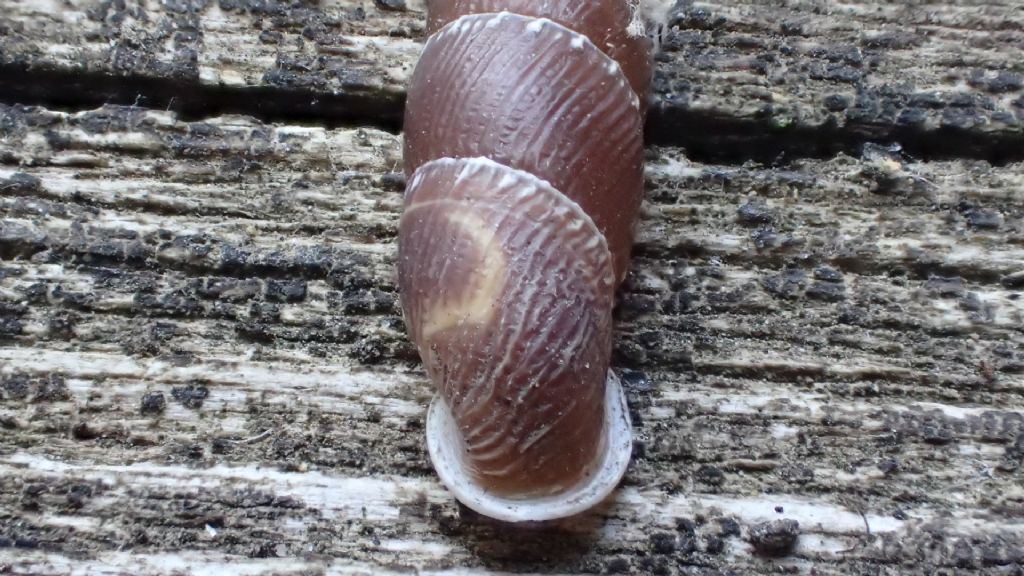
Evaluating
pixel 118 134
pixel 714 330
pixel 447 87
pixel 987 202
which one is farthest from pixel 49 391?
pixel 987 202

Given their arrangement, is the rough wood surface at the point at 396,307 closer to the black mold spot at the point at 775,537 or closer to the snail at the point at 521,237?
the black mold spot at the point at 775,537

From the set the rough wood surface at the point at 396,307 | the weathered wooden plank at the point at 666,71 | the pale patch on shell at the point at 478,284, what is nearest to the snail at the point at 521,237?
the pale patch on shell at the point at 478,284

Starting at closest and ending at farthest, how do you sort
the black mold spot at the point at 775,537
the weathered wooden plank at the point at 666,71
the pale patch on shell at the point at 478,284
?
1. the pale patch on shell at the point at 478,284
2. the black mold spot at the point at 775,537
3. the weathered wooden plank at the point at 666,71

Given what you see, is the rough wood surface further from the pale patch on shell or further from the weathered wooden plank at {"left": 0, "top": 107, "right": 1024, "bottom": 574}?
the pale patch on shell

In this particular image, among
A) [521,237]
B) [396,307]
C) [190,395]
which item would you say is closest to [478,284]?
[521,237]

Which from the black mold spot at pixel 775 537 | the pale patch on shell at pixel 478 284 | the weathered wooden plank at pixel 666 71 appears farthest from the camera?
the weathered wooden plank at pixel 666 71

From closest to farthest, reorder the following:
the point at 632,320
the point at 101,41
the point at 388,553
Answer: the point at 388,553 → the point at 632,320 → the point at 101,41

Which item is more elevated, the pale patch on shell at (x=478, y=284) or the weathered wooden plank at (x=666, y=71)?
the weathered wooden plank at (x=666, y=71)

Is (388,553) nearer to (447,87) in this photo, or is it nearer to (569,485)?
(569,485)
